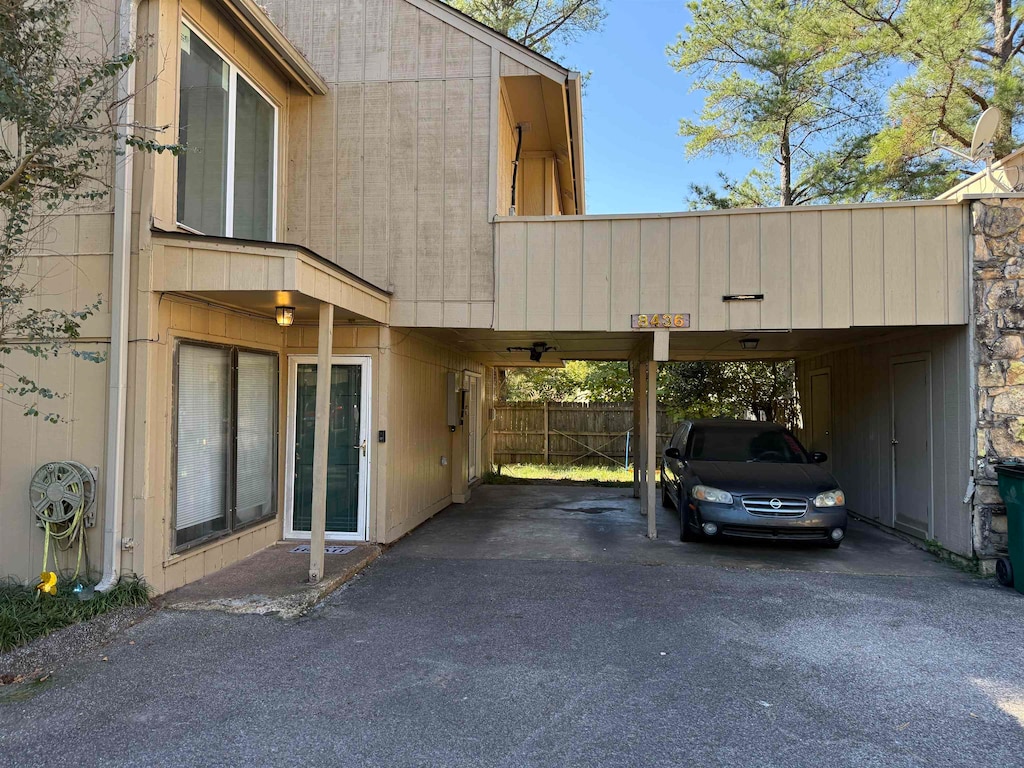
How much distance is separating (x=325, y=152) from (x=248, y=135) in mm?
919

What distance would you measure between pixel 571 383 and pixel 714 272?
12011 mm

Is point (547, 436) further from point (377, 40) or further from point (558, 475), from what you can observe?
point (377, 40)

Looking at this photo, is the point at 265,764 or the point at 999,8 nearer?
the point at 265,764

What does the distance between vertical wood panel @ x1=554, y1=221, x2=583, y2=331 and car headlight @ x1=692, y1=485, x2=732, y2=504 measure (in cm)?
214

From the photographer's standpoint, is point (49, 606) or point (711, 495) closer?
point (49, 606)

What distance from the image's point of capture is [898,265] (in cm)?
622

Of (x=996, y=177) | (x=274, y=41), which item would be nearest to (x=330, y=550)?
(x=274, y=41)

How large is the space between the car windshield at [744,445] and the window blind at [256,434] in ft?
15.8

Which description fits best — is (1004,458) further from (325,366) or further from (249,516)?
(249,516)

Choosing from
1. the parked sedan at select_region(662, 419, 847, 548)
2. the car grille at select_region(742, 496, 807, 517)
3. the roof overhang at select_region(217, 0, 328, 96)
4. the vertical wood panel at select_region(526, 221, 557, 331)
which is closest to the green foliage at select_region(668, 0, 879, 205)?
the parked sedan at select_region(662, 419, 847, 548)

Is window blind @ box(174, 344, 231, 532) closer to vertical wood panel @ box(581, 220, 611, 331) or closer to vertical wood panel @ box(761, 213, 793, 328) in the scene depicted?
vertical wood panel @ box(581, 220, 611, 331)

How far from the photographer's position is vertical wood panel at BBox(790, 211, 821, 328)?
6.33m

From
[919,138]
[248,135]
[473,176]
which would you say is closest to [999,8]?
[919,138]

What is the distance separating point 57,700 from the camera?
10.8ft
